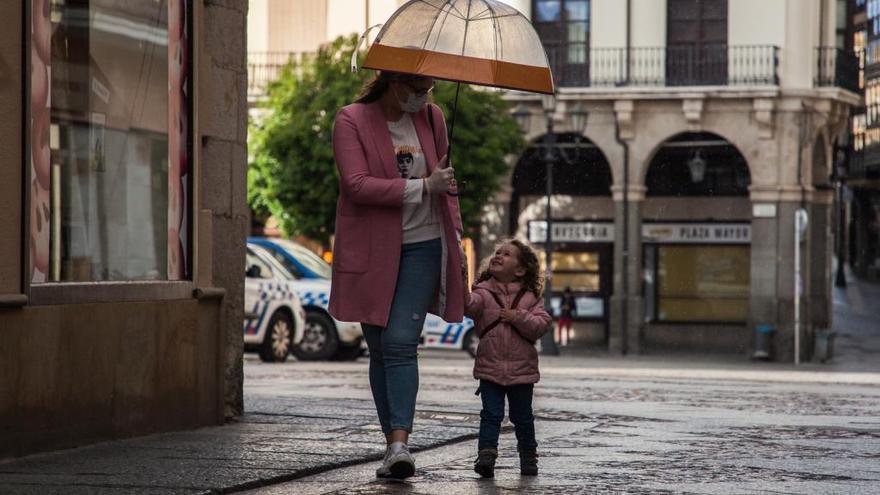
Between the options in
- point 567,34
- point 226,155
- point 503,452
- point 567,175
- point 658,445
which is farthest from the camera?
point 567,175

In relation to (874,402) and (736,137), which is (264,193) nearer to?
(736,137)

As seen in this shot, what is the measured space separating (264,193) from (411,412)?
29950 mm

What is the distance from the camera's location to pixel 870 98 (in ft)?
272

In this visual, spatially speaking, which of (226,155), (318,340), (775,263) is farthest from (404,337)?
(775,263)

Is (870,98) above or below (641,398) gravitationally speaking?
above

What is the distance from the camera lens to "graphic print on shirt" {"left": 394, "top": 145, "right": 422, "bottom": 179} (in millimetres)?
7895

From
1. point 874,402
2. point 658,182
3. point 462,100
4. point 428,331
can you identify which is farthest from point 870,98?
point 874,402

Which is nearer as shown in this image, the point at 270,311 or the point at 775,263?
the point at 270,311

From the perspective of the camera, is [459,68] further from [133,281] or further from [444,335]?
[444,335]

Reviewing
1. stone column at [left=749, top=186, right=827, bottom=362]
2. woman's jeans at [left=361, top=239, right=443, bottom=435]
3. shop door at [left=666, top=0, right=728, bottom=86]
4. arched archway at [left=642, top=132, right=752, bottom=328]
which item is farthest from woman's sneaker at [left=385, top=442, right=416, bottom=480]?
arched archway at [left=642, top=132, right=752, bottom=328]

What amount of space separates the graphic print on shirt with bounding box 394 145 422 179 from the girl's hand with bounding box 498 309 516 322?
72 centimetres

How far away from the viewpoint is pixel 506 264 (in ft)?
26.6

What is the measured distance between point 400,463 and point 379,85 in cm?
167

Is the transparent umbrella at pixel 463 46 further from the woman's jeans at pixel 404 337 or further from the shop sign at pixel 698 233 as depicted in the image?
the shop sign at pixel 698 233
